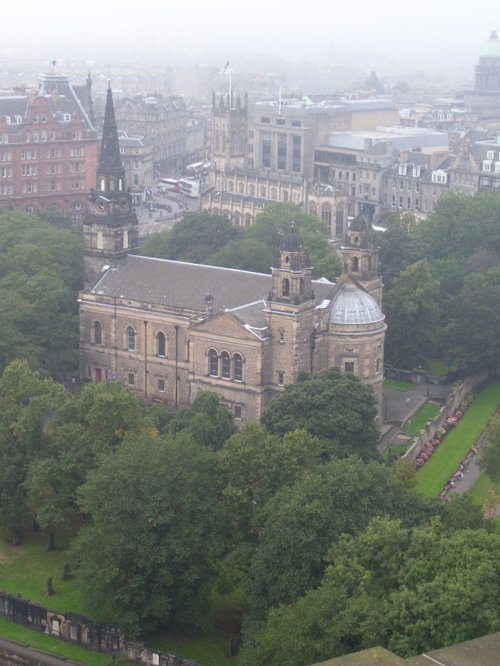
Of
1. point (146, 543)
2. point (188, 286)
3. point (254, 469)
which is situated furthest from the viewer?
point (188, 286)

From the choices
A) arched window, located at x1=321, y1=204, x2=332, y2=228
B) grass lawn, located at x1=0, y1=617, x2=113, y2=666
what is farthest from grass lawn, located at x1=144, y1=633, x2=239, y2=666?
arched window, located at x1=321, y1=204, x2=332, y2=228

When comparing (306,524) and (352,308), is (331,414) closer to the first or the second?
(352,308)

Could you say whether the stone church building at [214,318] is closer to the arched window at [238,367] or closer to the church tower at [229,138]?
the arched window at [238,367]

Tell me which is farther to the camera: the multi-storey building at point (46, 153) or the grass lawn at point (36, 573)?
the multi-storey building at point (46, 153)

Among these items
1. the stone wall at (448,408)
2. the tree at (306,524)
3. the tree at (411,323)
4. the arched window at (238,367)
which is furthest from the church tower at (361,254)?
the tree at (306,524)

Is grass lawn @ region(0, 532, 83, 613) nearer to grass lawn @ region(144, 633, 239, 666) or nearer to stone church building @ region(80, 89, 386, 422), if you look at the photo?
grass lawn @ region(144, 633, 239, 666)

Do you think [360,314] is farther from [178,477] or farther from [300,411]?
[178,477]

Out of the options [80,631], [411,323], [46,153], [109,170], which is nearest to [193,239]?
[109,170]
